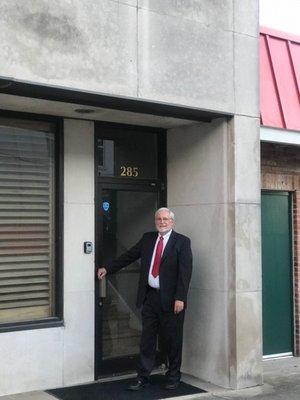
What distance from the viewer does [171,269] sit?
630 cm

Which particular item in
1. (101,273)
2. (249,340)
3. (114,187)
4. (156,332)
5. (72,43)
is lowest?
(249,340)

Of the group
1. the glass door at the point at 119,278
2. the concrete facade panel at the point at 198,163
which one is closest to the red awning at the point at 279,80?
the concrete facade panel at the point at 198,163

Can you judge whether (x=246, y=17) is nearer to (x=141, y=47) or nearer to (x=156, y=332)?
(x=141, y=47)

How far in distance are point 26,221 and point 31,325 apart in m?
1.04

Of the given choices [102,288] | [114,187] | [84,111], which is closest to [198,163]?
[114,187]

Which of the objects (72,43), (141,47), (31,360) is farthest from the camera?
(31,360)

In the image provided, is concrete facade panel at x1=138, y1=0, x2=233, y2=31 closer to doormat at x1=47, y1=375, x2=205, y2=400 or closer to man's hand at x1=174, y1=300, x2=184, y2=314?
man's hand at x1=174, y1=300, x2=184, y2=314

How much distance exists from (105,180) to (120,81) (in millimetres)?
1392

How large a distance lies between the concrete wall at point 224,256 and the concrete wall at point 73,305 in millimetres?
1171

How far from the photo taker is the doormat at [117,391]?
237 inches

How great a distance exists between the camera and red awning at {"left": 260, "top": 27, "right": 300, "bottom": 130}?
756 cm

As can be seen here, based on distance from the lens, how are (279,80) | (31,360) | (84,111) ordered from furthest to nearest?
(279,80) < (84,111) < (31,360)

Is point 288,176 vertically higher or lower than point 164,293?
higher

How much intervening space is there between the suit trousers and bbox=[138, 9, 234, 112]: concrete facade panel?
6.73 ft
